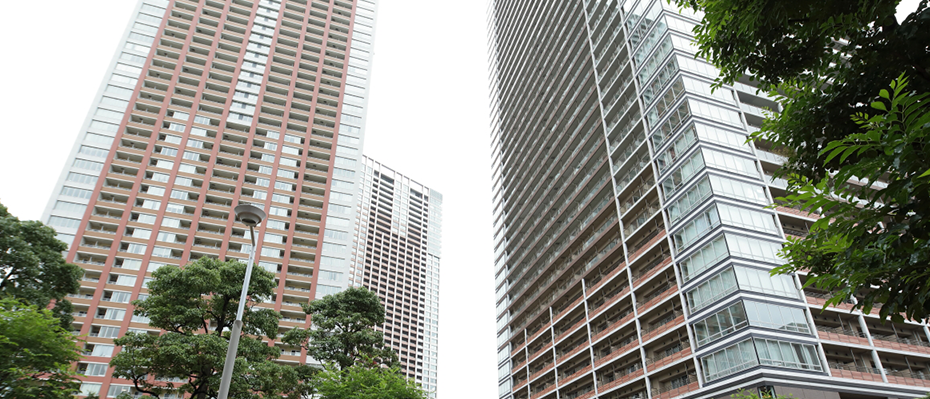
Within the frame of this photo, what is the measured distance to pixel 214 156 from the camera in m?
69.3

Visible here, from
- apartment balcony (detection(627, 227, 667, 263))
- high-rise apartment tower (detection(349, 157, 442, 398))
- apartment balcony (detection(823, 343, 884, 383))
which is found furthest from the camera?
high-rise apartment tower (detection(349, 157, 442, 398))

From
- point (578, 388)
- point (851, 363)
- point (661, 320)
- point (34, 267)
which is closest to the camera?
point (34, 267)

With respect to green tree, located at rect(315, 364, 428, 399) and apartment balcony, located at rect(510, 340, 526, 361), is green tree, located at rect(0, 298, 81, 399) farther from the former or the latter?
apartment balcony, located at rect(510, 340, 526, 361)

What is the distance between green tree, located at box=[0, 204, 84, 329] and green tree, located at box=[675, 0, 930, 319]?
1346 inches

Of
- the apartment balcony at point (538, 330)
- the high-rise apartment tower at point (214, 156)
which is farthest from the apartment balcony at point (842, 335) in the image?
the high-rise apartment tower at point (214, 156)

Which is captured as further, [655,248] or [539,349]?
[539,349]

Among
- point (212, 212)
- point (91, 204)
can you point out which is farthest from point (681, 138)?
point (91, 204)

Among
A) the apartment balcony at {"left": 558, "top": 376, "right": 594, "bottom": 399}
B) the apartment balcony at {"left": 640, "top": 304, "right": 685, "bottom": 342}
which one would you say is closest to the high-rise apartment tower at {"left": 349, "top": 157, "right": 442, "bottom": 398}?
the apartment balcony at {"left": 558, "top": 376, "right": 594, "bottom": 399}

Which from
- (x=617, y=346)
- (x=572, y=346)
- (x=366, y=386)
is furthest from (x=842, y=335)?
(x=366, y=386)

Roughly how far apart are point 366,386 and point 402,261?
13201 cm

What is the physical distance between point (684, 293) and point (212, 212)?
56.1 meters

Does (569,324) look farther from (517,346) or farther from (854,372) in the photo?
(854,372)

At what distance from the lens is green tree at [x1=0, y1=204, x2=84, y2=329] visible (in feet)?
91.1

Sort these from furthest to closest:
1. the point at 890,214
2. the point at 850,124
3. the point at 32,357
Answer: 1. the point at 32,357
2. the point at 850,124
3. the point at 890,214
